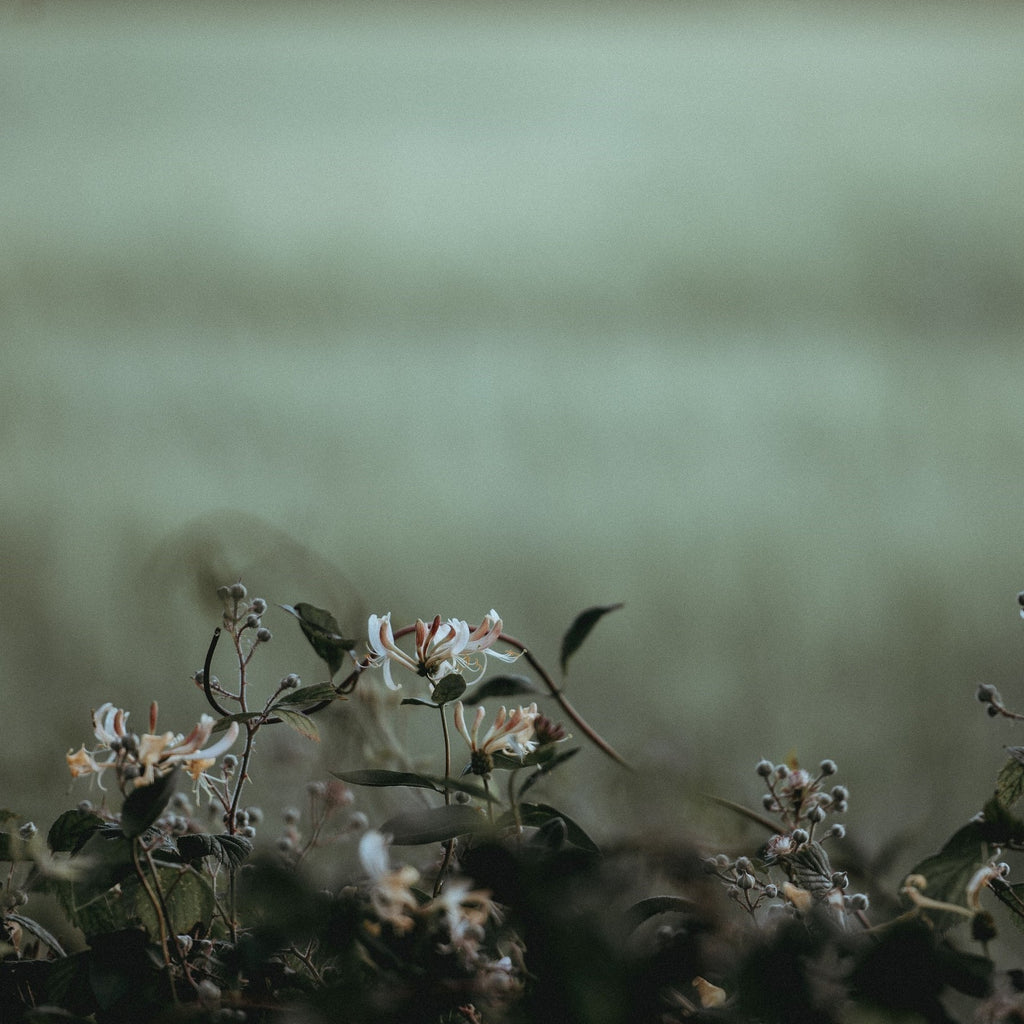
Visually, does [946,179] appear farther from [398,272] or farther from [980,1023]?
[980,1023]

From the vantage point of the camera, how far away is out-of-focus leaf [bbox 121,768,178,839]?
0.34m

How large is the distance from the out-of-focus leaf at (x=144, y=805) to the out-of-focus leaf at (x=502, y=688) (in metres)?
0.12

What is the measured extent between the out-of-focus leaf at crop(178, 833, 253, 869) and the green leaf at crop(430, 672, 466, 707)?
0.11 meters

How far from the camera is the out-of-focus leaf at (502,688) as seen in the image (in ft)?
1.14

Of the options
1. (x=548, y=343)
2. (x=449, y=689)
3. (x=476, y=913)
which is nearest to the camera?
(x=476, y=913)

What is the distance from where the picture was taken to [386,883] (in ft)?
1.04

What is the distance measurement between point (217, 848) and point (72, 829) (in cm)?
7

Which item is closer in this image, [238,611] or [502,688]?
[502,688]

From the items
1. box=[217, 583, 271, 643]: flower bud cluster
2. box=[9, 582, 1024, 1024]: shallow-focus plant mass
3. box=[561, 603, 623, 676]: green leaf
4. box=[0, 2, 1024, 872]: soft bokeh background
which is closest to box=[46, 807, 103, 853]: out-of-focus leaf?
box=[9, 582, 1024, 1024]: shallow-focus plant mass

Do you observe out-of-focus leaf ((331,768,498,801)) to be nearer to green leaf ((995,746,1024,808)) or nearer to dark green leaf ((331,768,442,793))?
dark green leaf ((331,768,442,793))

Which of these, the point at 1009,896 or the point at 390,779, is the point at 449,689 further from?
the point at 1009,896

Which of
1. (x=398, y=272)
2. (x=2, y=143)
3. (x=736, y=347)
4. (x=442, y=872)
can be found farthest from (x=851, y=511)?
(x=2, y=143)

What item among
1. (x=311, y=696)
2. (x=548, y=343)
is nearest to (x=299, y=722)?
(x=311, y=696)

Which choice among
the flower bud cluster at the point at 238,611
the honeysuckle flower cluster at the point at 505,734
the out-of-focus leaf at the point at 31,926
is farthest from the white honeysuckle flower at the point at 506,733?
the out-of-focus leaf at the point at 31,926
